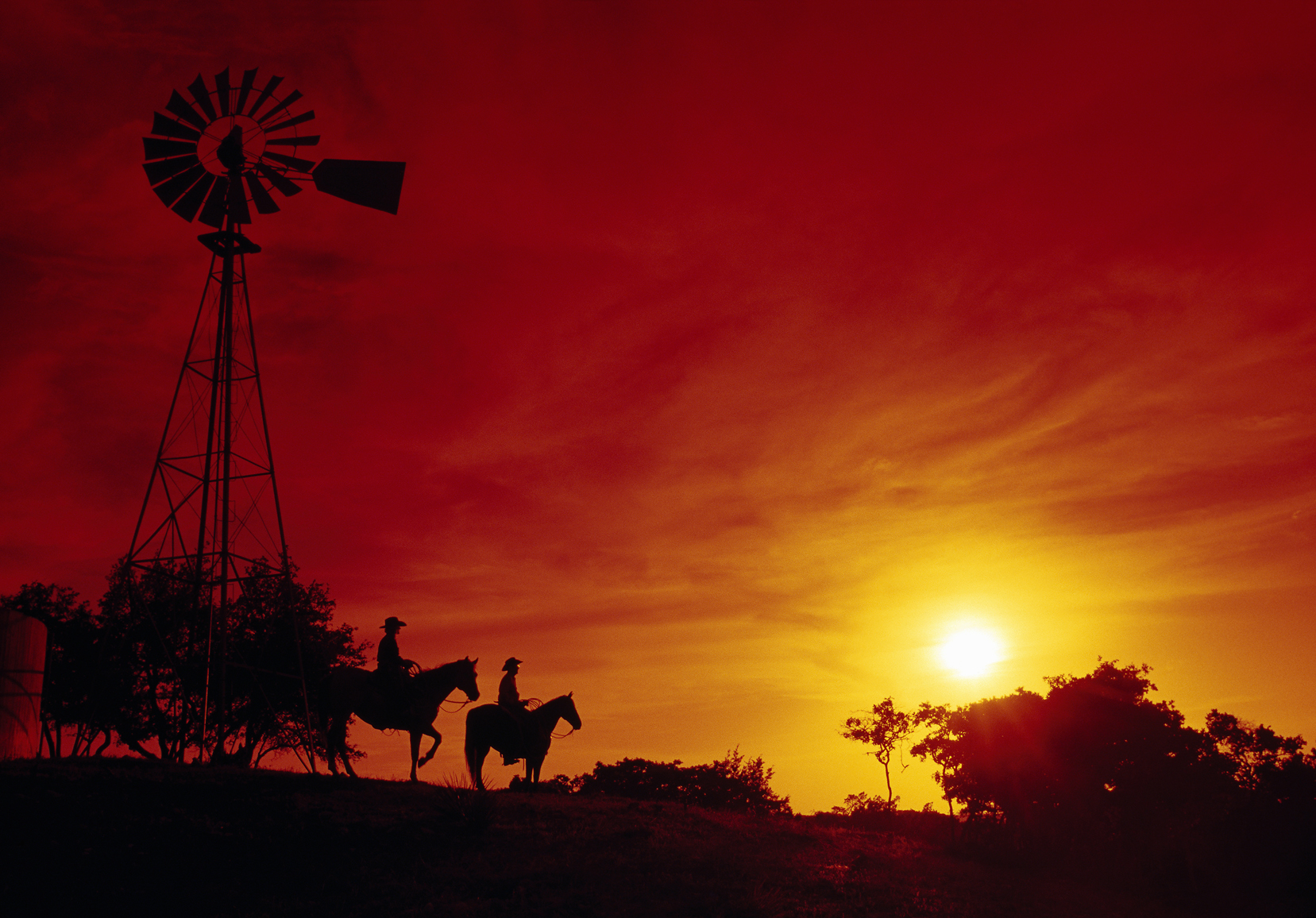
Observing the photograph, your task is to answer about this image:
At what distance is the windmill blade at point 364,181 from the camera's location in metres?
28.2

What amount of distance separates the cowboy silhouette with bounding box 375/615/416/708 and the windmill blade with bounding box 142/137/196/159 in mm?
16172

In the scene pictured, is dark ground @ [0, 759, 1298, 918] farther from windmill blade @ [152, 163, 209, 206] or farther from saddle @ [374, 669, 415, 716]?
windmill blade @ [152, 163, 209, 206]

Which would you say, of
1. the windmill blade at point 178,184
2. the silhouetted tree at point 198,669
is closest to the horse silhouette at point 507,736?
the silhouetted tree at point 198,669

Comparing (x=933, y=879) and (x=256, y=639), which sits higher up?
(x=256, y=639)

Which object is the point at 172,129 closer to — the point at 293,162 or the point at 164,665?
the point at 293,162

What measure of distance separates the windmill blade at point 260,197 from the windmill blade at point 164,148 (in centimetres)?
186

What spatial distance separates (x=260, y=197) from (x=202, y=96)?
334 cm

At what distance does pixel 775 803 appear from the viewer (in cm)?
5500

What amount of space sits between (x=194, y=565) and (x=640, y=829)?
15.5 meters

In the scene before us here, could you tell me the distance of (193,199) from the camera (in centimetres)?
2811

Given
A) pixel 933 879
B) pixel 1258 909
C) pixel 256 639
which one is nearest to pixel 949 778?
pixel 1258 909

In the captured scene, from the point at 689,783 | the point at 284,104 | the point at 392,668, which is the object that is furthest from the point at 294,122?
the point at 689,783

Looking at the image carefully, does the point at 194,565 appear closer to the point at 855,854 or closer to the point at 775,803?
the point at 855,854

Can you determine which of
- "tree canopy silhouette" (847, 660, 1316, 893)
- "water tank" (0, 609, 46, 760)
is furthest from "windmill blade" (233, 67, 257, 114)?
"tree canopy silhouette" (847, 660, 1316, 893)
